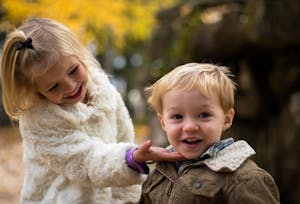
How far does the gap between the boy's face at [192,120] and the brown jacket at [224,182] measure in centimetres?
6

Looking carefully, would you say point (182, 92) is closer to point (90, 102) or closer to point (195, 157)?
point (195, 157)

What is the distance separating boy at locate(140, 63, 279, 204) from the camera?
189cm

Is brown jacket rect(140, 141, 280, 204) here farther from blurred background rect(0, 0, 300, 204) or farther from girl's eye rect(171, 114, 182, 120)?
blurred background rect(0, 0, 300, 204)

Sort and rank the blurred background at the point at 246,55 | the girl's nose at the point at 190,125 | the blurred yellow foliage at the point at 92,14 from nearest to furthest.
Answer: the girl's nose at the point at 190,125 < the blurred background at the point at 246,55 < the blurred yellow foliage at the point at 92,14

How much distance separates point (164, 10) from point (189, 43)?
1345 millimetres

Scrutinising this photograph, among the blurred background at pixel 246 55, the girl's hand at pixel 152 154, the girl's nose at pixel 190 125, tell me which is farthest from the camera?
the blurred background at pixel 246 55

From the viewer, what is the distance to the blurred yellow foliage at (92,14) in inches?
280

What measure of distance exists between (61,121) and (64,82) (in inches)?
7.0

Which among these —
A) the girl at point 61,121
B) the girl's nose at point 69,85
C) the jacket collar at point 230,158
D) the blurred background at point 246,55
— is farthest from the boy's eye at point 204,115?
the blurred background at point 246,55

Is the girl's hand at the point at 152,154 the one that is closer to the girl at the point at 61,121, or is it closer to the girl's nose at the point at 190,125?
the girl at the point at 61,121

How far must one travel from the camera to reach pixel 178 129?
202 cm

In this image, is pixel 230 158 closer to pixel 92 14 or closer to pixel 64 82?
pixel 64 82

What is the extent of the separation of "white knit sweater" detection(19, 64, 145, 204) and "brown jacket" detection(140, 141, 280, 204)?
359 millimetres

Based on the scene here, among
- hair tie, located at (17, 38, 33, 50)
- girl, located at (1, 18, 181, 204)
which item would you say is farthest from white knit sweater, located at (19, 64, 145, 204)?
hair tie, located at (17, 38, 33, 50)
